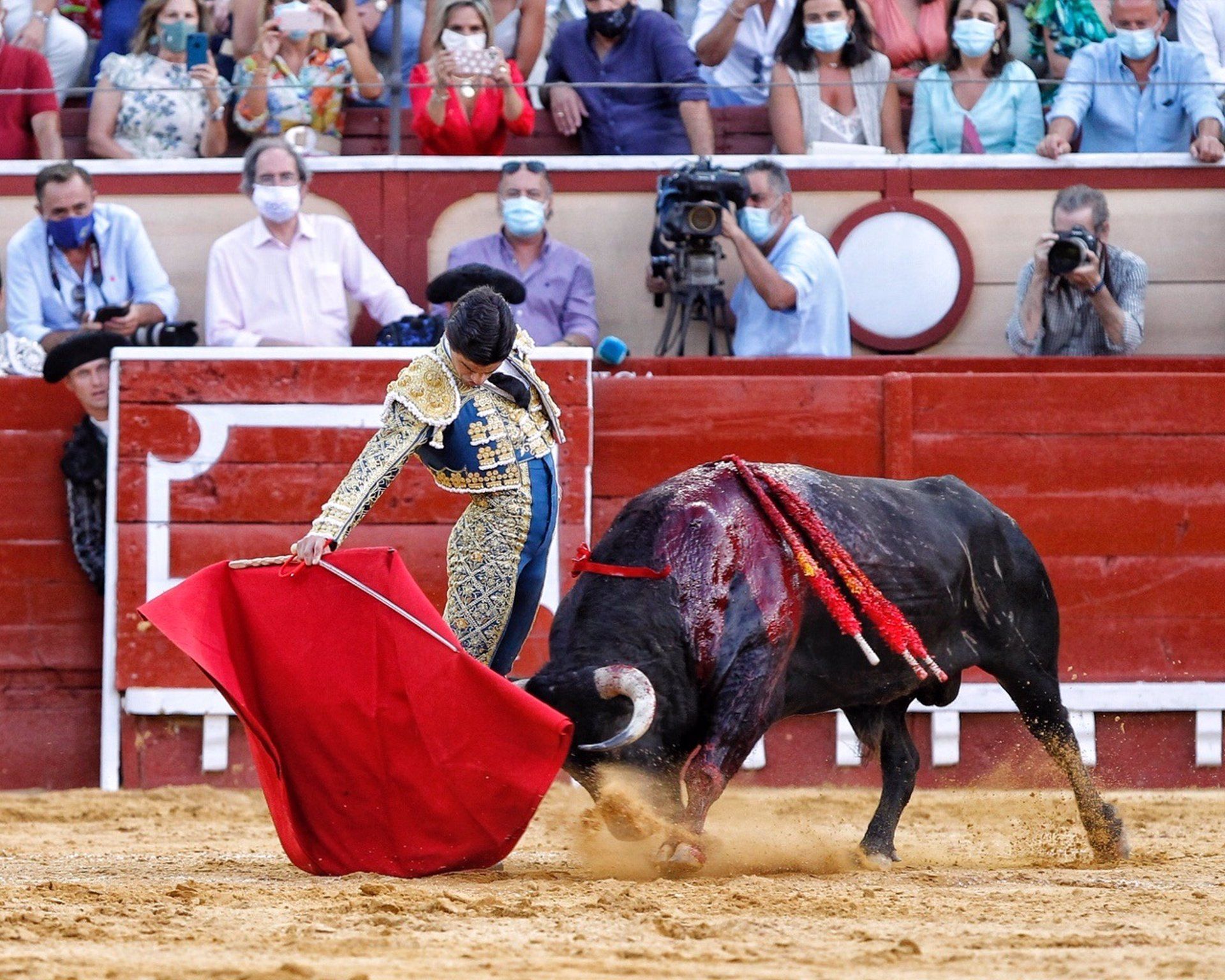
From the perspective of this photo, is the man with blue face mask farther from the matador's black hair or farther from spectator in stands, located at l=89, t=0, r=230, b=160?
the matador's black hair

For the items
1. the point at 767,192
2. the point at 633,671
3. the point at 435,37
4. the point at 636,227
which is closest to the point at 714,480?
the point at 633,671

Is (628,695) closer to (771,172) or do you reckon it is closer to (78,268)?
(771,172)

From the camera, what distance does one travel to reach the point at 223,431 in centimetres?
627

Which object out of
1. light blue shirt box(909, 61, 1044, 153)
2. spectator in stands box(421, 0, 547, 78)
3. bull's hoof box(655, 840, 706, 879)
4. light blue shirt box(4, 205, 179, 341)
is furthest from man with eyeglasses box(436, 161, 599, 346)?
bull's hoof box(655, 840, 706, 879)

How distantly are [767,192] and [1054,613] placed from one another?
87.6 inches

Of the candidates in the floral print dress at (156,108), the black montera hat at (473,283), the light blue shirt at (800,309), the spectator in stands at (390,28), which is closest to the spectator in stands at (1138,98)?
the light blue shirt at (800,309)

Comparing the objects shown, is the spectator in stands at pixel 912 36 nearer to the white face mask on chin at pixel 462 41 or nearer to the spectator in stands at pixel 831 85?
the spectator in stands at pixel 831 85

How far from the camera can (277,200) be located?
658cm

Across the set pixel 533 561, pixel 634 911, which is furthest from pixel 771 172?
pixel 634 911

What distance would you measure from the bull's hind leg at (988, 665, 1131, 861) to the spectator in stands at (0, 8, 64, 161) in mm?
4304

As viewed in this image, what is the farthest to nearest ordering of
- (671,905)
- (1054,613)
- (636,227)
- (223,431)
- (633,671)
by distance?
1. (636,227)
2. (223,431)
3. (1054,613)
4. (633,671)
5. (671,905)

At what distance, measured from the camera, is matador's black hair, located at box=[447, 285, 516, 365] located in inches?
163

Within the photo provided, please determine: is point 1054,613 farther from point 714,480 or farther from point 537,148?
point 537,148

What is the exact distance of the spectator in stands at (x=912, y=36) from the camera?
7.28m
